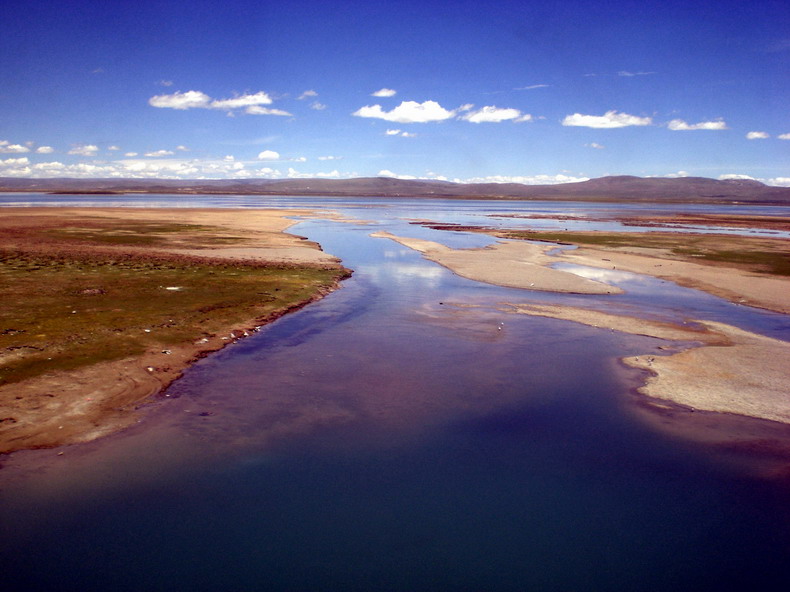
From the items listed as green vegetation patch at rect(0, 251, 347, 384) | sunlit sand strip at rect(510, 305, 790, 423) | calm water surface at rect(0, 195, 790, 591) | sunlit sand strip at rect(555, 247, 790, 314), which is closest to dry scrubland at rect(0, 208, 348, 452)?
green vegetation patch at rect(0, 251, 347, 384)

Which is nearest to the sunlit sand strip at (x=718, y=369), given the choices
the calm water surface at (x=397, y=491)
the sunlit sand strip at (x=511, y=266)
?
the calm water surface at (x=397, y=491)

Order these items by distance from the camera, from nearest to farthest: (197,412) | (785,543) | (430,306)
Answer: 1. (785,543)
2. (197,412)
3. (430,306)

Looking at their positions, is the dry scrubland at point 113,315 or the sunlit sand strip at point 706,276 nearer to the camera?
the dry scrubland at point 113,315

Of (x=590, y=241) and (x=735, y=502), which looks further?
→ (x=590, y=241)

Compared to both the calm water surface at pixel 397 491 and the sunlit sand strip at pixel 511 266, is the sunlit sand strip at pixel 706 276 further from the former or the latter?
the calm water surface at pixel 397 491

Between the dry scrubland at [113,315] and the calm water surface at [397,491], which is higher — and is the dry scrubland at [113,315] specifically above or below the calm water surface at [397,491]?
above

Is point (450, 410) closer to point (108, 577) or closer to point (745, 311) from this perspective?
point (108, 577)

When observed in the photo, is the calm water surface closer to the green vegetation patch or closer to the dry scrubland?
the dry scrubland

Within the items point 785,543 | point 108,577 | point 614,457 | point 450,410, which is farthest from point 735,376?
point 108,577
